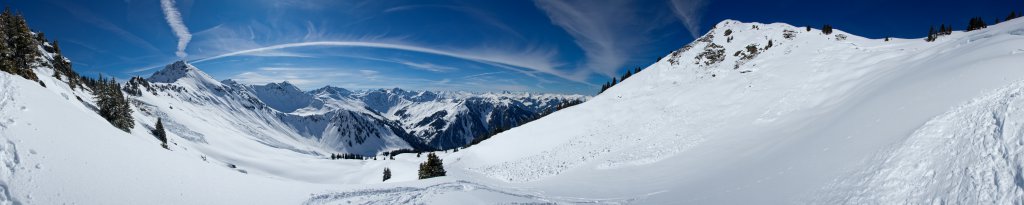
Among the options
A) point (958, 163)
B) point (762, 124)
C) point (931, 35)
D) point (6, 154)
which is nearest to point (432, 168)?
point (762, 124)

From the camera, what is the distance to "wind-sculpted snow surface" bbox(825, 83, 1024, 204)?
8422 mm

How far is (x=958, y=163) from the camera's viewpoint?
9.68m

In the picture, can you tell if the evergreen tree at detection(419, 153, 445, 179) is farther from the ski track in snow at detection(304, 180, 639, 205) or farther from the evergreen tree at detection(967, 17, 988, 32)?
the evergreen tree at detection(967, 17, 988, 32)

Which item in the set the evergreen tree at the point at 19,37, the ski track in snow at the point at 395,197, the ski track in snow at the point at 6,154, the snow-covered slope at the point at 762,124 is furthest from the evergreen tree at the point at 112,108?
the ski track in snow at the point at 395,197

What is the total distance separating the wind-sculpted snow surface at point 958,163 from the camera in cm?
842

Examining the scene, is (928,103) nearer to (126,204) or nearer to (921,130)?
(921,130)

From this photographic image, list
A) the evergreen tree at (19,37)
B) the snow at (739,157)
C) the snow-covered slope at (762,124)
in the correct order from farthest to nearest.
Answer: the evergreen tree at (19,37) → the snow-covered slope at (762,124) → the snow at (739,157)

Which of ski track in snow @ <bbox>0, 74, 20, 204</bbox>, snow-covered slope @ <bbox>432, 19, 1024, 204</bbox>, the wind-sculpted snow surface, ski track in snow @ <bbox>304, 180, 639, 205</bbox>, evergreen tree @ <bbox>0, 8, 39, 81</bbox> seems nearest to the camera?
the wind-sculpted snow surface

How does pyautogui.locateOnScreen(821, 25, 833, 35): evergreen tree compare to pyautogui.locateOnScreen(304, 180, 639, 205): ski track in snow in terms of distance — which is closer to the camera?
pyautogui.locateOnScreen(304, 180, 639, 205): ski track in snow

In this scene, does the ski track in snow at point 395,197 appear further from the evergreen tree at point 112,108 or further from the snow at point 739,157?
the evergreen tree at point 112,108

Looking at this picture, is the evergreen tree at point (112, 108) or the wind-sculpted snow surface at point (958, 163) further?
the evergreen tree at point (112, 108)

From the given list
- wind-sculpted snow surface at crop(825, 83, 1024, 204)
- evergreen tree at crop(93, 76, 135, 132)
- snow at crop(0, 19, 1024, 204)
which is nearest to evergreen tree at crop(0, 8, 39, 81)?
evergreen tree at crop(93, 76, 135, 132)

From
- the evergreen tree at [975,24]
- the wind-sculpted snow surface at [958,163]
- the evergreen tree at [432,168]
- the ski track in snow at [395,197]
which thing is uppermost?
the evergreen tree at [975,24]

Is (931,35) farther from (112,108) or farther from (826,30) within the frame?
(112,108)
